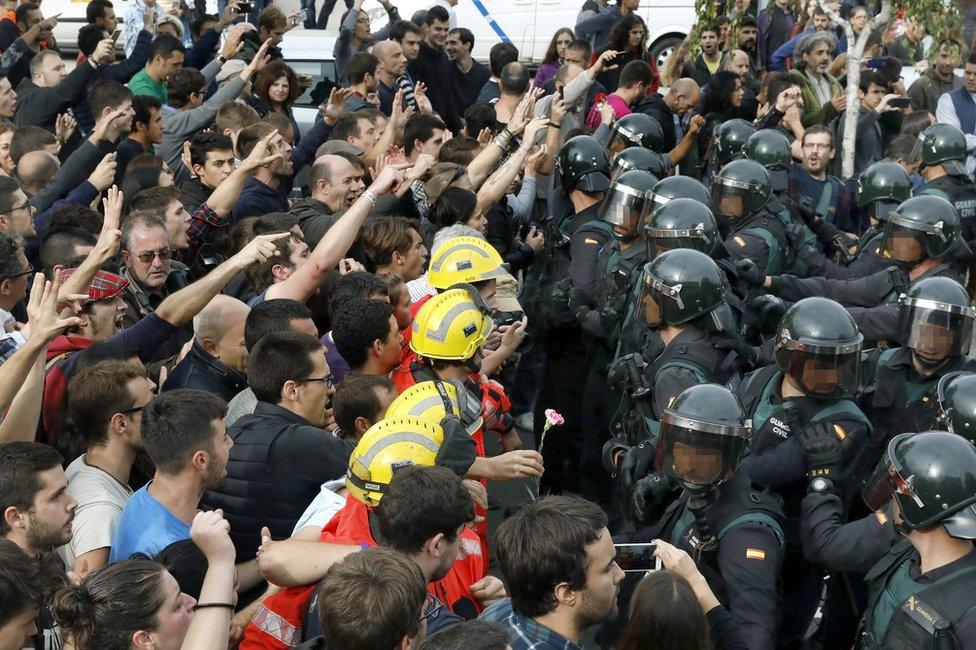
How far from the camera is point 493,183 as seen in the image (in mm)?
8227

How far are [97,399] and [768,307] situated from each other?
12.8ft

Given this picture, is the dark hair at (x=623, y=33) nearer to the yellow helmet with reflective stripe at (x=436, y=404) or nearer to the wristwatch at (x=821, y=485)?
the yellow helmet with reflective stripe at (x=436, y=404)

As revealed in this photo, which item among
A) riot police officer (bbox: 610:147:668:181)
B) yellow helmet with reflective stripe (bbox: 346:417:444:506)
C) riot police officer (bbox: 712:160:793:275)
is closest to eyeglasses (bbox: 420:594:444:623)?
yellow helmet with reflective stripe (bbox: 346:417:444:506)

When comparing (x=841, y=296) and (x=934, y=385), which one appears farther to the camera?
(x=841, y=296)

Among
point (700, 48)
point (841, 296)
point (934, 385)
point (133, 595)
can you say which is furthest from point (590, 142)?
point (700, 48)

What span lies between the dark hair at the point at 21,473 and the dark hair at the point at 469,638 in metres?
1.66

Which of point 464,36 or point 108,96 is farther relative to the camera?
point 464,36

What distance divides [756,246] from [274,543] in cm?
473

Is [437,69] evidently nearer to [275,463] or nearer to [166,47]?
[166,47]

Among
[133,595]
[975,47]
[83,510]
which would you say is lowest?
[975,47]

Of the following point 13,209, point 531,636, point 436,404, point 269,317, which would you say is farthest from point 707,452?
point 13,209

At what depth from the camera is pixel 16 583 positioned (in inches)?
132

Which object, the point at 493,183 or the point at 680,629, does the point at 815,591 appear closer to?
the point at 680,629

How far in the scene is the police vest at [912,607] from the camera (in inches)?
148
